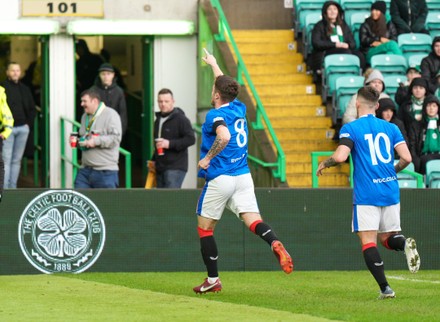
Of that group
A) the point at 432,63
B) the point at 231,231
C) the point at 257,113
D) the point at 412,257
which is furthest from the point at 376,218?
the point at 432,63

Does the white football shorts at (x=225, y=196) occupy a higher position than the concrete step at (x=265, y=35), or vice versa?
the concrete step at (x=265, y=35)

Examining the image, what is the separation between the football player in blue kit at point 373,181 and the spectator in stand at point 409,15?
10485 millimetres

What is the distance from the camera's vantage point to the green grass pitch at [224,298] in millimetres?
11078

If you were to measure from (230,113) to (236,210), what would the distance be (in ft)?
3.04

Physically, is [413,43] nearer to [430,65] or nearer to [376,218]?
[430,65]

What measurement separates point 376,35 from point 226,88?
956 cm

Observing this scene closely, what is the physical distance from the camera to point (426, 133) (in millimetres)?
19469

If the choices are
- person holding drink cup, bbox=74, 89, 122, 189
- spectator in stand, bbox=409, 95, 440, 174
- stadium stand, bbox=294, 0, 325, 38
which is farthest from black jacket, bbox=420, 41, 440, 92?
person holding drink cup, bbox=74, 89, 122, 189

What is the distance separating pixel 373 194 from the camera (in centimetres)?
1236

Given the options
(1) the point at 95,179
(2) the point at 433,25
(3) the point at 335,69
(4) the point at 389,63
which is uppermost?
(2) the point at 433,25

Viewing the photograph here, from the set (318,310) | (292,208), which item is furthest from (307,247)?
(318,310)

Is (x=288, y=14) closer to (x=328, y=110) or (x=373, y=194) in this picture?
(x=328, y=110)

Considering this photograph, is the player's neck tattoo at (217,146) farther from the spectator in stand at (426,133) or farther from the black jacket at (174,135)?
the spectator in stand at (426,133)

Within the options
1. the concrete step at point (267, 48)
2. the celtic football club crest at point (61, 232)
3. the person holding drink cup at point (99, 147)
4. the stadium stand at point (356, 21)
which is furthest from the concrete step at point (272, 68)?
the celtic football club crest at point (61, 232)
